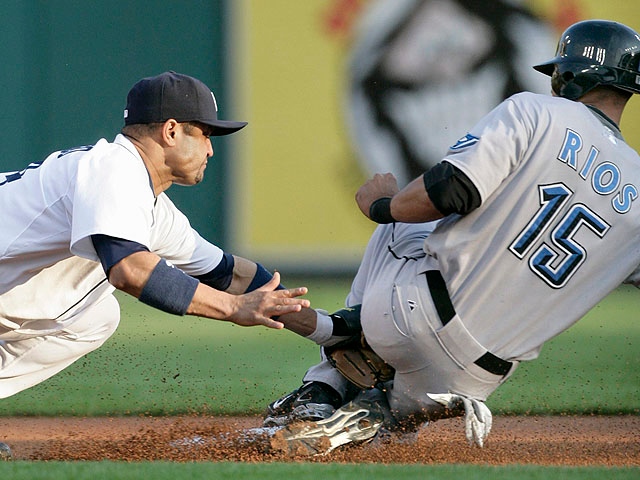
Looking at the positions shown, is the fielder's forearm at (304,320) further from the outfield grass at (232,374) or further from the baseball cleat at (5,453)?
the baseball cleat at (5,453)

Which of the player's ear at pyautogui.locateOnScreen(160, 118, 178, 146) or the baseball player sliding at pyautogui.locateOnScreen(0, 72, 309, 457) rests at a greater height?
the player's ear at pyautogui.locateOnScreen(160, 118, 178, 146)

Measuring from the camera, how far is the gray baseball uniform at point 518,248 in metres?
3.22

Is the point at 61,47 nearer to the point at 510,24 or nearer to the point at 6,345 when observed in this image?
the point at 510,24

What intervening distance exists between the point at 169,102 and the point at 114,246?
0.58 meters

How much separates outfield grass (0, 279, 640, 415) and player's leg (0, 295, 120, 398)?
82cm

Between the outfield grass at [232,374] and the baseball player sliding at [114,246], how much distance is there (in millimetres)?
942

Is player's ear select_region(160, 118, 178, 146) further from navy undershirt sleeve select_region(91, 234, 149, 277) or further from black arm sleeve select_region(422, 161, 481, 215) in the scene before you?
black arm sleeve select_region(422, 161, 481, 215)

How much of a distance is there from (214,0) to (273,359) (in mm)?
4903

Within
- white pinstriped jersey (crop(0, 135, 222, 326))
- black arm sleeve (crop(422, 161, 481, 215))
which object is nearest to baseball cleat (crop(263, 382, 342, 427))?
white pinstriped jersey (crop(0, 135, 222, 326))

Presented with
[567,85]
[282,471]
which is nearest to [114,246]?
[282,471]

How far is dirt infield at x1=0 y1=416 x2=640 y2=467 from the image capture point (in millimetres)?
3467

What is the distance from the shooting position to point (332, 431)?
3.47 metres

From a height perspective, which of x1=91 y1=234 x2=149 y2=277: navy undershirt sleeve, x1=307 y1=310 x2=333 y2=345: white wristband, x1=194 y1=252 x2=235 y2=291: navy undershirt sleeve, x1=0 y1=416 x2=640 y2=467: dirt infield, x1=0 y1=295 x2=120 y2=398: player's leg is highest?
x1=91 y1=234 x2=149 y2=277: navy undershirt sleeve

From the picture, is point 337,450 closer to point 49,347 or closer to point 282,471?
point 282,471
